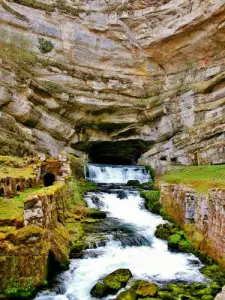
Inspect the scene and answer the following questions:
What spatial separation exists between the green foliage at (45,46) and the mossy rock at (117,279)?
31.0 meters

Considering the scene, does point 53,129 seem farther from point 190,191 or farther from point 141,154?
point 190,191

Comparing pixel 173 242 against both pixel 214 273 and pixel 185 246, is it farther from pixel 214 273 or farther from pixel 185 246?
pixel 214 273

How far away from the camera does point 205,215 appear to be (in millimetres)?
12883

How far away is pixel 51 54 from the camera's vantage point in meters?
36.9

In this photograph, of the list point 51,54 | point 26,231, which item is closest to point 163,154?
point 51,54

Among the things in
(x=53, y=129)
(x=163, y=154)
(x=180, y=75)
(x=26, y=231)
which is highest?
(x=180, y=75)

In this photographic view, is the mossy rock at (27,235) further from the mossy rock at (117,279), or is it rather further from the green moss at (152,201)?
the green moss at (152,201)

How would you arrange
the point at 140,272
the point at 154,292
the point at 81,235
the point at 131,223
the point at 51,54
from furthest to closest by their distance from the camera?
the point at 51,54 → the point at 131,223 → the point at 81,235 → the point at 140,272 → the point at 154,292

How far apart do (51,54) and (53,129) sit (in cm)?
911

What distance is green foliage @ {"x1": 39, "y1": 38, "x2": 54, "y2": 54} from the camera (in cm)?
3653

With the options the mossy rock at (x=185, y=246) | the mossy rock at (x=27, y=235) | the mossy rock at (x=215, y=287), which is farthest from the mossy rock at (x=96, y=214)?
the mossy rock at (x=215, y=287)

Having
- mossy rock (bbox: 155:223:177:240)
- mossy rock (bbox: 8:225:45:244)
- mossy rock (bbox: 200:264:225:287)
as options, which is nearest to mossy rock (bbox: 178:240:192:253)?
mossy rock (bbox: 155:223:177:240)

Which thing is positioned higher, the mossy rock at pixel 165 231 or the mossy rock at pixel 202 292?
the mossy rock at pixel 165 231

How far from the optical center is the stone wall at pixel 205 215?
37.5ft
